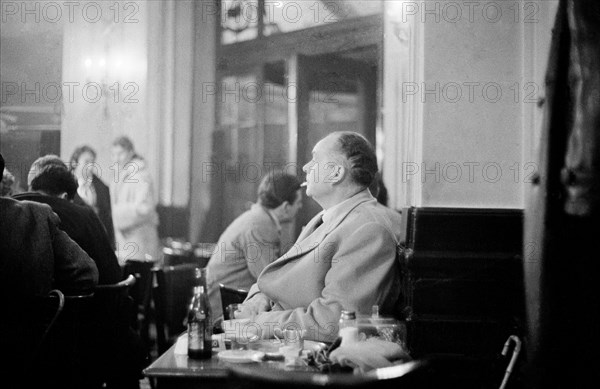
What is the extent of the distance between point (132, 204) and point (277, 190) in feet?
10.6

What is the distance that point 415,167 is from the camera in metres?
2.93

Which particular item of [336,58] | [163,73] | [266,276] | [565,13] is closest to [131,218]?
[163,73]

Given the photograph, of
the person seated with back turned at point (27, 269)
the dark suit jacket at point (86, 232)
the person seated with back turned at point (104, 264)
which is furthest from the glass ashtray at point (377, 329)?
the dark suit jacket at point (86, 232)

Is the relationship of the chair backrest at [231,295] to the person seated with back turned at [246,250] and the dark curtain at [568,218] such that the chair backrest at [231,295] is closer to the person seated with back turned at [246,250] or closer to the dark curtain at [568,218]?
the person seated with back turned at [246,250]

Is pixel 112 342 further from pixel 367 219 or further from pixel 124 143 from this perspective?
pixel 124 143

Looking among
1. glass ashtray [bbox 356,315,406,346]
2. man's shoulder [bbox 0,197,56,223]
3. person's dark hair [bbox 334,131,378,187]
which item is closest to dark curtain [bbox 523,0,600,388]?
glass ashtray [bbox 356,315,406,346]

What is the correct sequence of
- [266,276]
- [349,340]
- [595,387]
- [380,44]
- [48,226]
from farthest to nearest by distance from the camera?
[380,44]
[48,226]
[266,276]
[349,340]
[595,387]

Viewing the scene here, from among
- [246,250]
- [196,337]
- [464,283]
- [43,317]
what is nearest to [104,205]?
[246,250]

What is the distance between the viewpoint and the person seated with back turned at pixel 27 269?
2730 mm

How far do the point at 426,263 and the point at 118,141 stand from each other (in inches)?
211

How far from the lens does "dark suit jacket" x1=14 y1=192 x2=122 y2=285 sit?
374 cm

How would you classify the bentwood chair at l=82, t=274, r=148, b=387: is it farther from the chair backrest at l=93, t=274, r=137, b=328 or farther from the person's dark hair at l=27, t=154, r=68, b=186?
the person's dark hair at l=27, t=154, r=68, b=186

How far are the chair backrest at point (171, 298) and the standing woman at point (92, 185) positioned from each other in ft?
9.59

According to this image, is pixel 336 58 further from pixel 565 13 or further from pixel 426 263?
pixel 565 13
